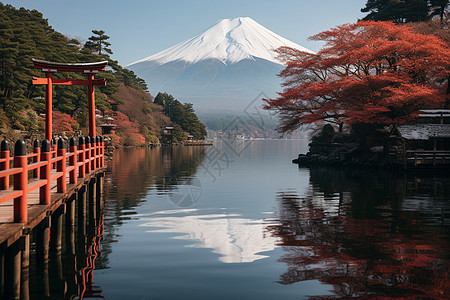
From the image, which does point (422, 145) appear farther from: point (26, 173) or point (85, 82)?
point (26, 173)

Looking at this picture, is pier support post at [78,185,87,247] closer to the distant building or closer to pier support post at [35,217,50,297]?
pier support post at [35,217,50,297]

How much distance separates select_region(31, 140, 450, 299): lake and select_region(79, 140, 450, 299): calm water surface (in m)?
0.02

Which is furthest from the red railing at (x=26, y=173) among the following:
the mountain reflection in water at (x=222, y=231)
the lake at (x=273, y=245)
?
the mountain reflection in water at (x=222, y=231)

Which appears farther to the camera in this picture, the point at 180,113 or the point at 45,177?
the point at 180,113

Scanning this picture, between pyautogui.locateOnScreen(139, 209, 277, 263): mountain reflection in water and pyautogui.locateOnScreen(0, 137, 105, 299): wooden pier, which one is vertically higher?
pyautogui.locateOnScreen(0, 137, 105, 299): wooden pier

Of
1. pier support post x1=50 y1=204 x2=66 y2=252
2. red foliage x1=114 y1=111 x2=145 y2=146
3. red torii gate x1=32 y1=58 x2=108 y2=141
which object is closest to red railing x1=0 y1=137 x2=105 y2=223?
pier support post x1=50 y1=204 x2=66 y2=252

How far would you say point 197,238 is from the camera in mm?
11992

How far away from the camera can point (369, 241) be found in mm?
11328

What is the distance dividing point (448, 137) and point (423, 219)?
65.5ft

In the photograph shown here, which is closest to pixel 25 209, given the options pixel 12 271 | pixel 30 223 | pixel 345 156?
pixel 30 223

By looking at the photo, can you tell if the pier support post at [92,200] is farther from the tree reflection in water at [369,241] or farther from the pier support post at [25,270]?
the pier support post at [25,270]

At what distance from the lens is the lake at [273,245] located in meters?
7.96

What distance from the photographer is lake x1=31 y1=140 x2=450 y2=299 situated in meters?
7.96

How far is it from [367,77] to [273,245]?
88.9ft
